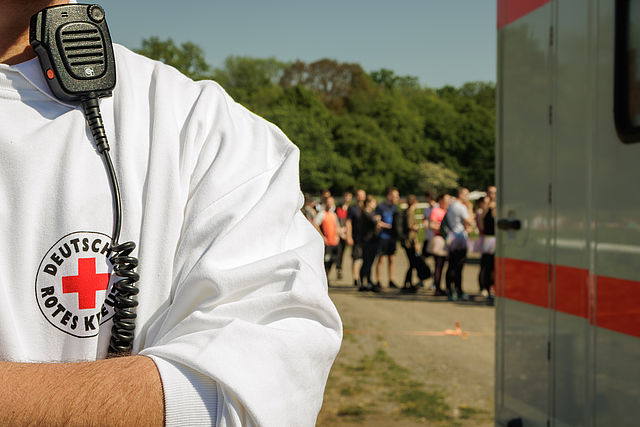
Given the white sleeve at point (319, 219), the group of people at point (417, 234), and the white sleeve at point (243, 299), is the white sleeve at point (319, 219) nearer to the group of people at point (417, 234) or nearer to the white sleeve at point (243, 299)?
the group of people at point (417, 234)

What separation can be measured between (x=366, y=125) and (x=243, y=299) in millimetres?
67853

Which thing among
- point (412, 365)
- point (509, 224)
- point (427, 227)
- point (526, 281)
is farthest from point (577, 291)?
point (427, 227)

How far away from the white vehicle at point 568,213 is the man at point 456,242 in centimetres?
706

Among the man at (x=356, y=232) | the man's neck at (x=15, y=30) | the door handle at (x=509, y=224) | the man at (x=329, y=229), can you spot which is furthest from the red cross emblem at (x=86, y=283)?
the man at (x=329, y=229)

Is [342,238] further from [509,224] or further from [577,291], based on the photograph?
[577,291]

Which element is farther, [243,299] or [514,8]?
[514,8]

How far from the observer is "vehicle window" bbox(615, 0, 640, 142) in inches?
93.2

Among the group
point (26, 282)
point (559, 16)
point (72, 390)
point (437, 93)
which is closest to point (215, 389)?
point (72, 390)

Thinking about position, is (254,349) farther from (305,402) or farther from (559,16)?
(559,16)

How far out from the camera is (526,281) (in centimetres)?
327

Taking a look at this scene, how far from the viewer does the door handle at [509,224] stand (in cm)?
Result: 332

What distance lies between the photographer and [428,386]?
604 cm

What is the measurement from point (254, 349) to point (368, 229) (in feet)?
35.1

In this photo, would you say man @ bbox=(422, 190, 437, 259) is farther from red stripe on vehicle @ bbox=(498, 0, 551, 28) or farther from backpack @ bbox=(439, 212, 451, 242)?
red stripe on vehicle @ bbox=(498, 0, 551, 28)
